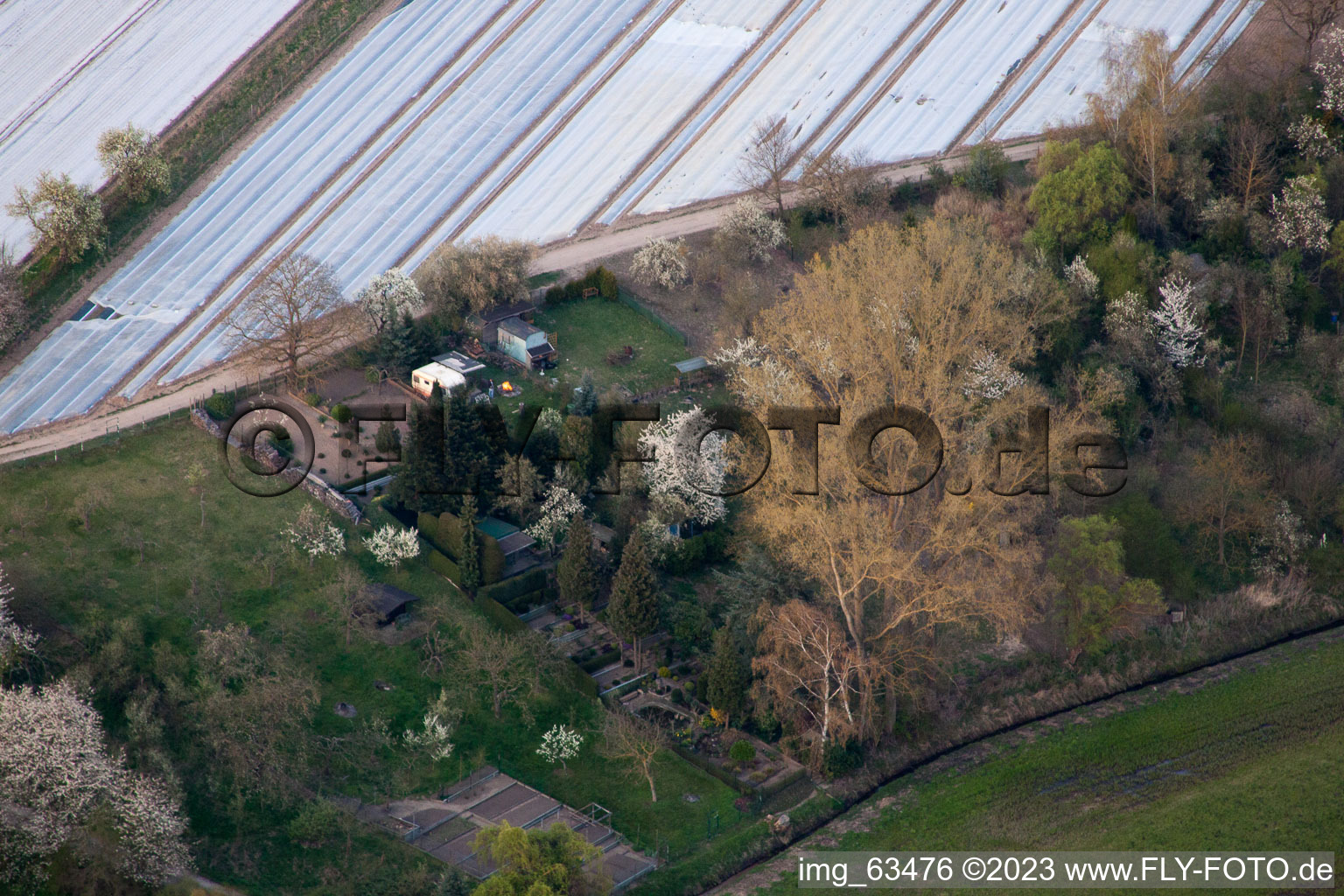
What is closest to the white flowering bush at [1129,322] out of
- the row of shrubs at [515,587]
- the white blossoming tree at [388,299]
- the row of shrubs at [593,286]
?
the row of shrubs at [593,286]

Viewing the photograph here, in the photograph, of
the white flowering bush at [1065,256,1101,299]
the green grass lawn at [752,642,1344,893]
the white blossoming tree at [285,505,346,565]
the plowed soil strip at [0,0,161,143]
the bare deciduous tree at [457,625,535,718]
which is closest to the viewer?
the green grass lawn at [752,642,1344,893]

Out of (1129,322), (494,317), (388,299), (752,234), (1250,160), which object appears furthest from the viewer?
(752,234)

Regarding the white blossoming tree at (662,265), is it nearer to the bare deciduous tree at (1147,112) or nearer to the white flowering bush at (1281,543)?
the bare deciduous tree at (1147,112)

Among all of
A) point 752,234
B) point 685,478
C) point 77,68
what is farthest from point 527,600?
point 77,68

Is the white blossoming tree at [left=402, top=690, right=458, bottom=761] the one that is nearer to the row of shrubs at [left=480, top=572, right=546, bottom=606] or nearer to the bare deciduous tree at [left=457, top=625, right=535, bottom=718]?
the bare deciduous tree at [left=457, top=625, right=535, bottom=718]

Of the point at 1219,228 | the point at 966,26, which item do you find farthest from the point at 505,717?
the point at 966,26

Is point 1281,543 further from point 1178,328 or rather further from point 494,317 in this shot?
point 494,317

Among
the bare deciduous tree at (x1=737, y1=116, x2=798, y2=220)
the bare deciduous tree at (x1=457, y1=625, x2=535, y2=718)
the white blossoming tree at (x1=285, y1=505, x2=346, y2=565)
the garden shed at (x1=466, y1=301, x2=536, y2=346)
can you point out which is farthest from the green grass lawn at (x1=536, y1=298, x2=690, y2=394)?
the bare deciduous tree at (x1=457, y1=625, x2=535, y2=718)
